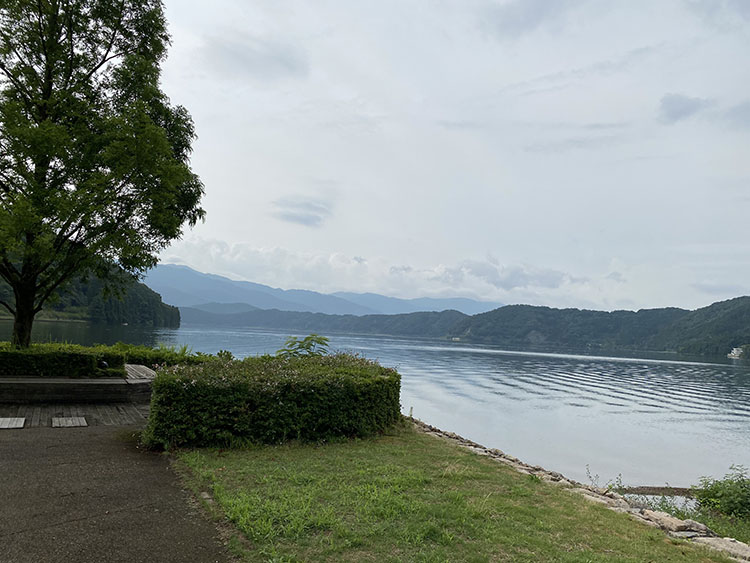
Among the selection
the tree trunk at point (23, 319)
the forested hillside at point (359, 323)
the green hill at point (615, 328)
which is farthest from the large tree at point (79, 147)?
the forested hillside at point (359, 323)

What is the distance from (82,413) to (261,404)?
4.33m

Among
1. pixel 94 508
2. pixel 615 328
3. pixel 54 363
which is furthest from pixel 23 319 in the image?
pixel 615 328

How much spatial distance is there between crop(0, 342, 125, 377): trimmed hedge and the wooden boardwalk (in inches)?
48.3

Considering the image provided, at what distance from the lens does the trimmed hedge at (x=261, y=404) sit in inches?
294

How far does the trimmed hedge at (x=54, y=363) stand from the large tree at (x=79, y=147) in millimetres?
842

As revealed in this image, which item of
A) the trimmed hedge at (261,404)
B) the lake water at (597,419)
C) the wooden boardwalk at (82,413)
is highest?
the trimmed hedge at (261,404)

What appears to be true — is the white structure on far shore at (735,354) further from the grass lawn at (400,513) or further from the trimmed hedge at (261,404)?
the grass lawn at (400,513)

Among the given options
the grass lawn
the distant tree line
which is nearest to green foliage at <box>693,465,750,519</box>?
the grass lawn

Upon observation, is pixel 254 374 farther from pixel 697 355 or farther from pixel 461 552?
pixel 697 355

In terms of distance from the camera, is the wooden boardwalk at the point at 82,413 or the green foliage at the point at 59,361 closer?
the wooden boardwalk at the point at 82,413

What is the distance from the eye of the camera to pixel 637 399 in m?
39.3

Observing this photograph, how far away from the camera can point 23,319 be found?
459 inches

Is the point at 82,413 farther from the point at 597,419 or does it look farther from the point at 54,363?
the point at 597,419

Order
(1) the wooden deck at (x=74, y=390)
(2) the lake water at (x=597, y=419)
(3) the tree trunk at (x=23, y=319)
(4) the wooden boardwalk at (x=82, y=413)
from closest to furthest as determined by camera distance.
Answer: (4) the wooden boardwalk at (x=82, y=413)
(1) the wooden deck at (x=74, y=390)
(3) the tree trunk at (x=23, y=319)
(2) the lake water at (x=597, y=419)
